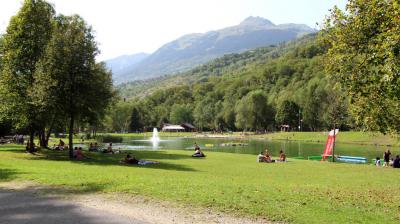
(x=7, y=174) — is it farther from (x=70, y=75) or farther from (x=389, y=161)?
(x=389, y=161)

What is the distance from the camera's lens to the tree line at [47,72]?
37.4 metres

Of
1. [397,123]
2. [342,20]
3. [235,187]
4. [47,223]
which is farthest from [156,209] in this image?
[397,123]

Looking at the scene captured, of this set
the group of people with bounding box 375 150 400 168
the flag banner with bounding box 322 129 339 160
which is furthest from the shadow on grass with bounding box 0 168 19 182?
the flag banner with bounding box 322 129 339 160

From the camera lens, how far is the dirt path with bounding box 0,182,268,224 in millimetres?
13008

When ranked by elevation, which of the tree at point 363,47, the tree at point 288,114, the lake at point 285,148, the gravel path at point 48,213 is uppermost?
the tree at point 288,114

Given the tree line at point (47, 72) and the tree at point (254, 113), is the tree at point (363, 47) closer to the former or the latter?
the tree line at point (47, 72)

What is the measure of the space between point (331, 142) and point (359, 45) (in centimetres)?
3322

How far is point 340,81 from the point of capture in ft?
66.5

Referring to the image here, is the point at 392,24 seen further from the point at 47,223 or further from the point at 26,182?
the point at 26,182

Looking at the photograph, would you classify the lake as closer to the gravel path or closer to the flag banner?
the flag banner

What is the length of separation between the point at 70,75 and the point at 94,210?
2623 cm

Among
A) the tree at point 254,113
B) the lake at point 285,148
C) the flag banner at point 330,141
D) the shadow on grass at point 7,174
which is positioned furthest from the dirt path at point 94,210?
the tree at point 254,113

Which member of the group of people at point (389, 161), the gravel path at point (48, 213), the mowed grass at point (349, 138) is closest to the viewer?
the gravel path at point (48, 213)

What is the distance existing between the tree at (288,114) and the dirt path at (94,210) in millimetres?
158710
